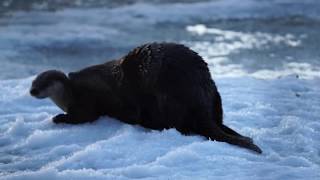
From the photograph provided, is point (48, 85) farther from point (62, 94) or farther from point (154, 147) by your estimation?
point (154, 147)

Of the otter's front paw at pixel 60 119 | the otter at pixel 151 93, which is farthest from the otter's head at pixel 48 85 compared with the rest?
the otter's front paw at pixel 60 119

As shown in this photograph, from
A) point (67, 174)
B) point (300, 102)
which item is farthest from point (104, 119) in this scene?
point (300, 102)

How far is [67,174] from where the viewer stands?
12.6 ft

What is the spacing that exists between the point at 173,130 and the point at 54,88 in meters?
1.09

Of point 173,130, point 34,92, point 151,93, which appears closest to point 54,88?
point 34,92

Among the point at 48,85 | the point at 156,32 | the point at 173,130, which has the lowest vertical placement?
the point at 173,130

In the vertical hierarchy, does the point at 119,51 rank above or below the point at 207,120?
above

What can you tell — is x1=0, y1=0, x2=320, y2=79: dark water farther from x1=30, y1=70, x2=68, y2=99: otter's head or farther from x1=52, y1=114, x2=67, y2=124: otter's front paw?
x1=52, y1=114, x2=67, y2=124: otter's front paw

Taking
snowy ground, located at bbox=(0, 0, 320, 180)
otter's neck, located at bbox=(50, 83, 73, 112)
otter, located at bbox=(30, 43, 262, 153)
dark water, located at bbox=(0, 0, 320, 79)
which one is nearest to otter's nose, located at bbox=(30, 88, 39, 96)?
otter, located at bbox=(30, 43, 262, 153)

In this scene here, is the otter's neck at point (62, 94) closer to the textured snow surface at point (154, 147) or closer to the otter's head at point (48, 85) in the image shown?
the otter's head at point (48, 85)

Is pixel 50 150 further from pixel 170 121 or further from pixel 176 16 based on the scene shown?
pixel 176 16

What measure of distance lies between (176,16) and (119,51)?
309 cm

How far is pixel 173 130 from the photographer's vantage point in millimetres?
4559

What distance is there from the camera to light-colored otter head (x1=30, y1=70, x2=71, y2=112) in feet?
16.7
